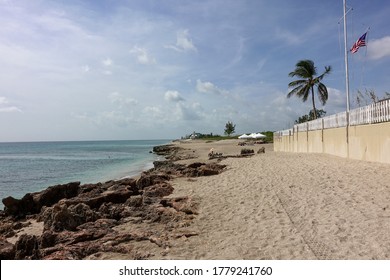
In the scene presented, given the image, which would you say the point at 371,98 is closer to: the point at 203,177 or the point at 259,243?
the point at 203,177

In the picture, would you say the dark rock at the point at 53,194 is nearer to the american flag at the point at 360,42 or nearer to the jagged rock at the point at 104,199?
the jagged rock at the point at 104,199

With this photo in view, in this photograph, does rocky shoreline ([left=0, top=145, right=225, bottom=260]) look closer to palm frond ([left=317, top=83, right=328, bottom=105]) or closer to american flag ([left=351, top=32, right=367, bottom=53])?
american flag ([left=351, top=32, right=367, bottom=53])

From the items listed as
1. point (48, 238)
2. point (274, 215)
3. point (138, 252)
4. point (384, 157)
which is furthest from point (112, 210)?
point (384, 157)

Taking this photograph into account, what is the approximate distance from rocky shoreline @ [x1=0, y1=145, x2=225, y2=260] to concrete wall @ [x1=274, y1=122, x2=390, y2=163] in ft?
22.7

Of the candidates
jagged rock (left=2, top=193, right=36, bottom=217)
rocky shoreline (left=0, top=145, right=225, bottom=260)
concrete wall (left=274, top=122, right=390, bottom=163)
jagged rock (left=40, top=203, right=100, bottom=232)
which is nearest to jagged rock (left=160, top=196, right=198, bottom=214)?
rocky shoreline (left=0, top=145, right=225, bottom=260)

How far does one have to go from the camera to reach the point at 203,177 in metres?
14.1

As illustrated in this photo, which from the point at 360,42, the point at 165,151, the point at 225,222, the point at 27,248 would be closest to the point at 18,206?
the point at 27,248

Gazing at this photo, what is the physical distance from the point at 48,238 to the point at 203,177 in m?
8.37

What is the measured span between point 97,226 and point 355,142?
11.0 meters

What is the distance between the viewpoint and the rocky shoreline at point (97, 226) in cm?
582

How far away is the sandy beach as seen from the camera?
516 cm

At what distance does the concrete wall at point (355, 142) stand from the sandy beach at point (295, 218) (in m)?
0.76

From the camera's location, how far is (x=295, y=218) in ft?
22.3

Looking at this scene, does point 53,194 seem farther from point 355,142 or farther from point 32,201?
point 355,142
